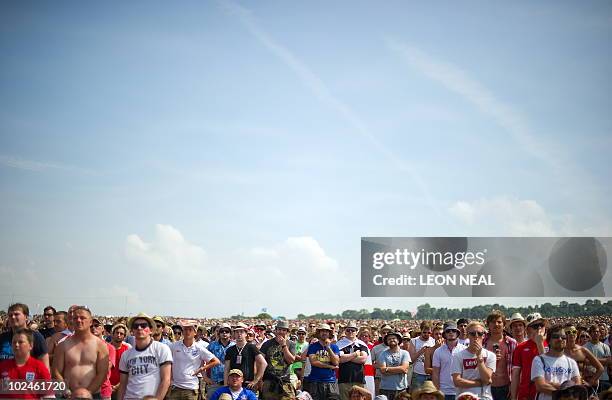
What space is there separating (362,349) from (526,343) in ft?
12.4

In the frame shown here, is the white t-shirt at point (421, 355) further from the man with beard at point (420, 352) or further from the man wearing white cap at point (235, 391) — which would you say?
the man wearing white cap at point (235, 391)

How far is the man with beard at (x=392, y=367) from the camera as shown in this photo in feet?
40.9

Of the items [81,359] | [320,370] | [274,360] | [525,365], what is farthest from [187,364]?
[525,365]

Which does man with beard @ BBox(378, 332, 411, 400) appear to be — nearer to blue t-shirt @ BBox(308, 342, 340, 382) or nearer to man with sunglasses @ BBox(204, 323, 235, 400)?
blue t-shirt @ BBox(308, 342, 340, 382)

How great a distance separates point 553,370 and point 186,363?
6246mm

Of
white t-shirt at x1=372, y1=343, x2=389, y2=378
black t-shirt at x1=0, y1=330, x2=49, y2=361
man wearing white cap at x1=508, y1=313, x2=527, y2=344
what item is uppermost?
man wearing white cap at x1=508, y1=313, x2=527, y2=344

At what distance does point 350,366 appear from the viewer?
12.4 metres

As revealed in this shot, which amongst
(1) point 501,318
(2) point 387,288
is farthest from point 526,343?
(2) point 387,288

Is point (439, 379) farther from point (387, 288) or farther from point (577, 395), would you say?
point (387, 288)

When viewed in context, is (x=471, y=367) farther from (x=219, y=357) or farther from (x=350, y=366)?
(x=219, y=357)

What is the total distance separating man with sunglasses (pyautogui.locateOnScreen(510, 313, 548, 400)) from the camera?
916cm

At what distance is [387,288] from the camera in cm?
3775

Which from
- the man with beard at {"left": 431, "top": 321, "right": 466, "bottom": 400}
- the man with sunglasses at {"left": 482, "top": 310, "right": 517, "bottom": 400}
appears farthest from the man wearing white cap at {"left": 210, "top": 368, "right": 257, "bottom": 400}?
the man with sunglasses at {"left": 482, "top": 310, "right": 517, "bottom": 400}

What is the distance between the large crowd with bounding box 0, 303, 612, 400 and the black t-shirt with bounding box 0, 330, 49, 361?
13mm
